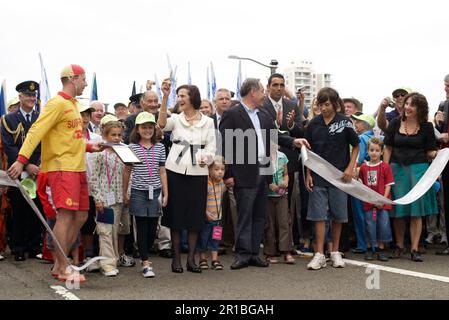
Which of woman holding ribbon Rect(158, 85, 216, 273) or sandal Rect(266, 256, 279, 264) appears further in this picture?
sandal Rect(266, 256, 279, 264)

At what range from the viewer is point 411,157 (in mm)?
7953

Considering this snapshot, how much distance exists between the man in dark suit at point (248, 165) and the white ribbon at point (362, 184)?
0.88ft

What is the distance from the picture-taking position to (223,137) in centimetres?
721

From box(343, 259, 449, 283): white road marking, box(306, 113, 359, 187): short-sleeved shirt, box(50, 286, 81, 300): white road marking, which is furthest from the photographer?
box(306, 113, 359, 187): short-sleeved shirt

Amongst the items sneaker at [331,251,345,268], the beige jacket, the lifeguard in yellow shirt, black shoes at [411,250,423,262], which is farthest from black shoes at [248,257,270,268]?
the lifeguard in yellow shirt

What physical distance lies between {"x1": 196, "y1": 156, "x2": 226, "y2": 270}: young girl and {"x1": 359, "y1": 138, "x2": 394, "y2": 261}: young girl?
6.41ft

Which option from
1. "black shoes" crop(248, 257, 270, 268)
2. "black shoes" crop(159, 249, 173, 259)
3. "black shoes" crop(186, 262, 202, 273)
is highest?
"black shoes" crop(186, 262, 202, 273)

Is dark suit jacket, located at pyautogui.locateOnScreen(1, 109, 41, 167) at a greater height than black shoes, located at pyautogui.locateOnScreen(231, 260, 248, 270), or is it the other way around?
dark suit jacket, located at pyautogui.locateOnScreen(1, 109, 41, 167)

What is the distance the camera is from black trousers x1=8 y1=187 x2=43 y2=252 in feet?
25.8

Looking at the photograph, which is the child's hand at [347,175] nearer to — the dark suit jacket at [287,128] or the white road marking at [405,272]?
the white road marking at [405,272]

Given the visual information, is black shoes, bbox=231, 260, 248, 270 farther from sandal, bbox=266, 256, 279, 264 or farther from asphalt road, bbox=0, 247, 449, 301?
sandal, bbox=266, 256, 279, 264

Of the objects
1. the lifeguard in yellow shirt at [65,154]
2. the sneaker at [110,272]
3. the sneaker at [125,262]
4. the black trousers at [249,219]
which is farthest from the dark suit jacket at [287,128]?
the sneaker at [110,272]

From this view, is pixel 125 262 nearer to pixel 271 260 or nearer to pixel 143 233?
pixel 143 233

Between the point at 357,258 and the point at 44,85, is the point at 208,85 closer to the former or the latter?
the point at 44,85
